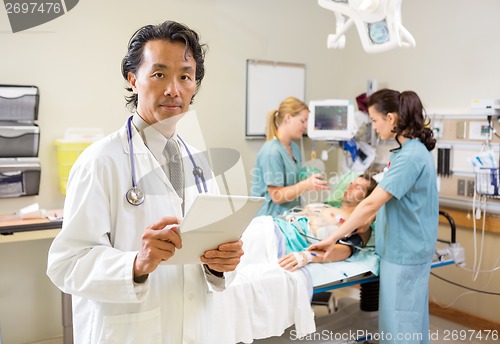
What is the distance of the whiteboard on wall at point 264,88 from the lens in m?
3.83

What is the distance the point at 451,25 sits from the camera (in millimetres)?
3463

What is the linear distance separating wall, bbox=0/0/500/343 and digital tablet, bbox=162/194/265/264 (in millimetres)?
2166

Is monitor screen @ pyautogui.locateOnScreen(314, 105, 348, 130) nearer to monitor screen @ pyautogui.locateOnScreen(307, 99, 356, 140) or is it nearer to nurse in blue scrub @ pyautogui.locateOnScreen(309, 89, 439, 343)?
monitor screen @ pyautogui.locateOnScreen(307, 99, 356, 140)

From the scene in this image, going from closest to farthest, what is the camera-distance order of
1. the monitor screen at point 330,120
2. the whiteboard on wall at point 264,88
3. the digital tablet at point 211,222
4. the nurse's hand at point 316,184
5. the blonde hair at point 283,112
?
1. the digital tablet at point 211,222
2. the nurse's hand at point 316,184
3. the blonde hair at point 283,112
4. the monitor screen at point 330,120
5. the whiteboard on wall at point 264,88

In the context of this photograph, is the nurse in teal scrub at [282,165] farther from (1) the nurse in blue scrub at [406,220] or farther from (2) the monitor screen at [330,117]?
(1) the nurse in blue scrub at [406,220]

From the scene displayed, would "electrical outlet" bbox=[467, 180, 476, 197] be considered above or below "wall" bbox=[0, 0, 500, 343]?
below

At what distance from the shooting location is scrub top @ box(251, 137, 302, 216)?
3137 mm

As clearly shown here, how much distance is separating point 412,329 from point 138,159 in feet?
6.10

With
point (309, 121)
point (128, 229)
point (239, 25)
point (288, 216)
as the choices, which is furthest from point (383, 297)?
point (239, 25)

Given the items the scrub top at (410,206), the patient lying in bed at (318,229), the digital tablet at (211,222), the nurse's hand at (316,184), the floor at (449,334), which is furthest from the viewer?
the floor at (449,334)

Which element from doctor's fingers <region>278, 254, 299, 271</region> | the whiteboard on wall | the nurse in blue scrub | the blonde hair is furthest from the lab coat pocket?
the whiteboard on wall

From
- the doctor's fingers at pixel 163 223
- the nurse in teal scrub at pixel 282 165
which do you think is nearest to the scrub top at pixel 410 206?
the nurse in teal scrub at pixel 282 165

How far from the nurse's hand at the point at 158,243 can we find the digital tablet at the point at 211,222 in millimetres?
22

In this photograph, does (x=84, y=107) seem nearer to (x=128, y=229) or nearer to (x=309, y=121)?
(x=309, y=121)
